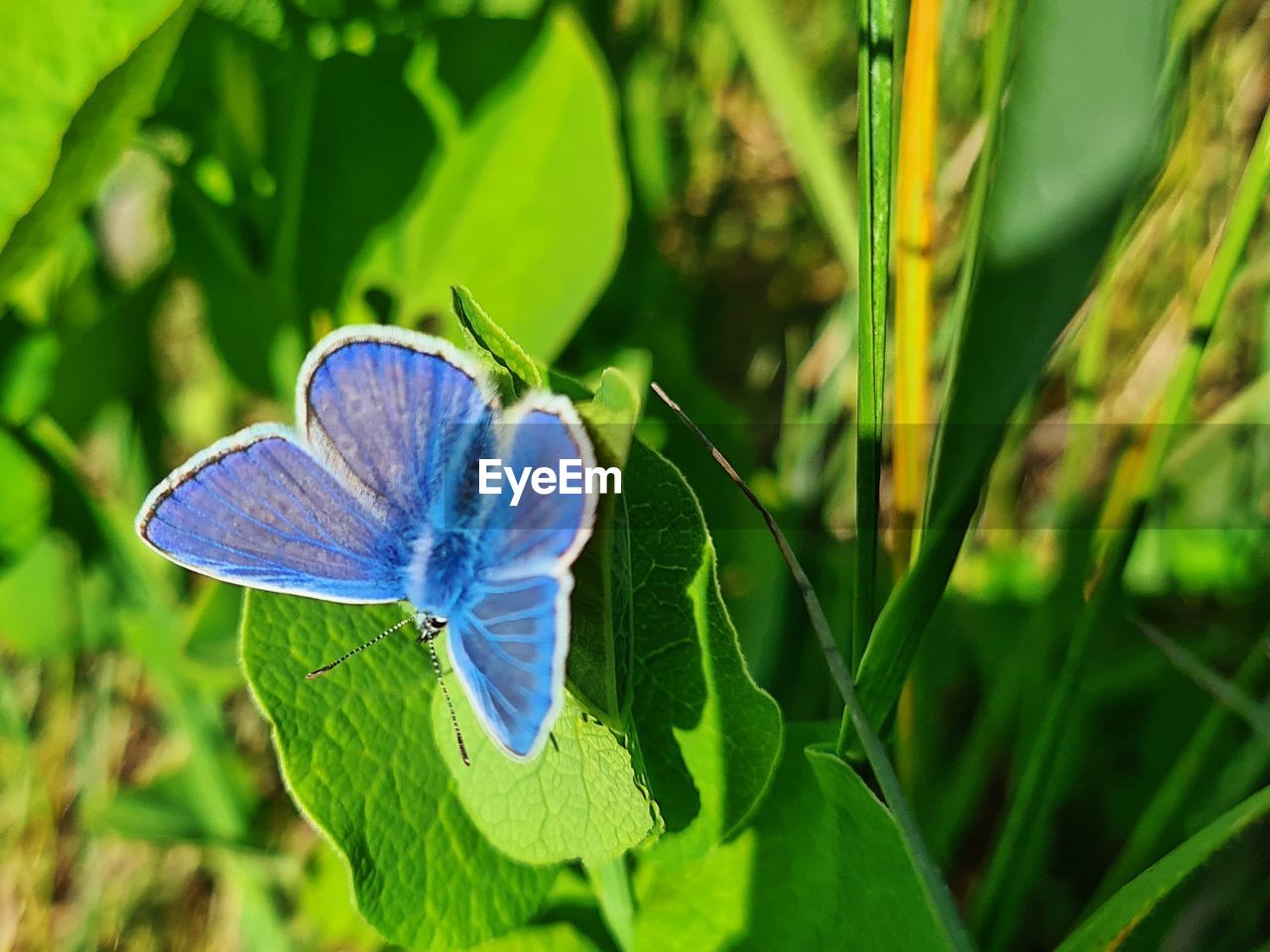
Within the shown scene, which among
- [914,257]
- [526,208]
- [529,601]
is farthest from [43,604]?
[914,257]

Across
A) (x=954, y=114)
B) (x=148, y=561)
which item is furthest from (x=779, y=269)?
(x=148, y=561)

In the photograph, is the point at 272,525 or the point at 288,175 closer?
the point at 272,525

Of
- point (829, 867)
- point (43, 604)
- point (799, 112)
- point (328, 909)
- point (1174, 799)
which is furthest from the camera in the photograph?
point (43, 604)

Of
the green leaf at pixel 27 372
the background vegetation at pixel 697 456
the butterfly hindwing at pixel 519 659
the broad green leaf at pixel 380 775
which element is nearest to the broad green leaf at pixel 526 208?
the background vegetation at pixel 697 456

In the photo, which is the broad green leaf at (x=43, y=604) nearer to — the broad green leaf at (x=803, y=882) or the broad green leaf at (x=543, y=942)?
the broad green leaf at (x=543, y=942)

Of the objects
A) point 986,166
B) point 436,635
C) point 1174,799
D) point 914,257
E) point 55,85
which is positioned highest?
point 55,85

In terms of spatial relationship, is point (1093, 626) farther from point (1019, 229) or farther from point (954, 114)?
point (954, 114)

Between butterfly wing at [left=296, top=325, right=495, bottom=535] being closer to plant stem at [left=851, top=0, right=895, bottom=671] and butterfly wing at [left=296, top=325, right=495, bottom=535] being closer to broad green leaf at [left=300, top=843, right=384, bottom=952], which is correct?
plant stem at [left=851, top=0, right=895, bottom=671]

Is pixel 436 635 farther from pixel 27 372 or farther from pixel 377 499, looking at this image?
pixel 27 372
